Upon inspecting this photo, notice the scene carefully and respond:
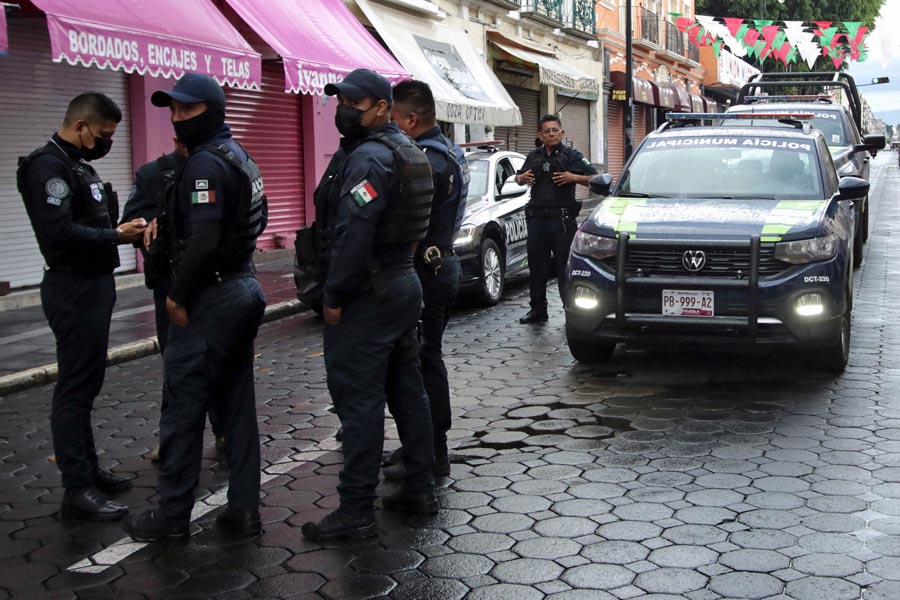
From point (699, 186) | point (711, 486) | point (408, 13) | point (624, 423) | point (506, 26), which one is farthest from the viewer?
point (506, 26)

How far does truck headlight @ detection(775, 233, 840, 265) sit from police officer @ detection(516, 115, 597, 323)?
115 inches

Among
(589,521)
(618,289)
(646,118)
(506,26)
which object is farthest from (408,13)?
(646,118)

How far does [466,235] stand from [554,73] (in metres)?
14.8

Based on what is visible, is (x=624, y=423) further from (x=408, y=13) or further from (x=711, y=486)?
(x=408, y=13)

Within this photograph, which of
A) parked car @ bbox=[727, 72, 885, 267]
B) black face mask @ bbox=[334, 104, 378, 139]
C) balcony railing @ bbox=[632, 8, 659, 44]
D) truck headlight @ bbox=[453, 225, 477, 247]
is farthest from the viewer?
balcony railing @ bbox=[632, 8, 659, 44]

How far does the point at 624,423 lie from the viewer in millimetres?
6246

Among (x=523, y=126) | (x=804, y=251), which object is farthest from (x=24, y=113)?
(x=523, y=126)

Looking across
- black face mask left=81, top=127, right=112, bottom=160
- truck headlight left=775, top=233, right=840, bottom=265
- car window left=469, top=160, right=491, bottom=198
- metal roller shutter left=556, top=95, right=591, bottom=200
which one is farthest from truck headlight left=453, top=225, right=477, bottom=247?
metal roller shutter left=556, top=95, right=591, bottom=200

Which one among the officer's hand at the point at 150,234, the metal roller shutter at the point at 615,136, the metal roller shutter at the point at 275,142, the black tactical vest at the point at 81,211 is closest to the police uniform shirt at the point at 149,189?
the black tactical vest at the point at 81,211

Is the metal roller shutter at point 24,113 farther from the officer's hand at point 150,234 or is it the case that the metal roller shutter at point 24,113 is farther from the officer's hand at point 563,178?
the officer's hand at point 150,234

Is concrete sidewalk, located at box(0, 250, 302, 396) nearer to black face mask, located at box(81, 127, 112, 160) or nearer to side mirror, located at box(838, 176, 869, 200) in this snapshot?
black face mask, located at box(81, 127, 112, 160)

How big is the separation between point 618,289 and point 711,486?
2.40 meters

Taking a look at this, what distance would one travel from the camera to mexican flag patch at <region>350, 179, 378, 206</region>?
14.0ft

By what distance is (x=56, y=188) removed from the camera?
Result: 4.73m
